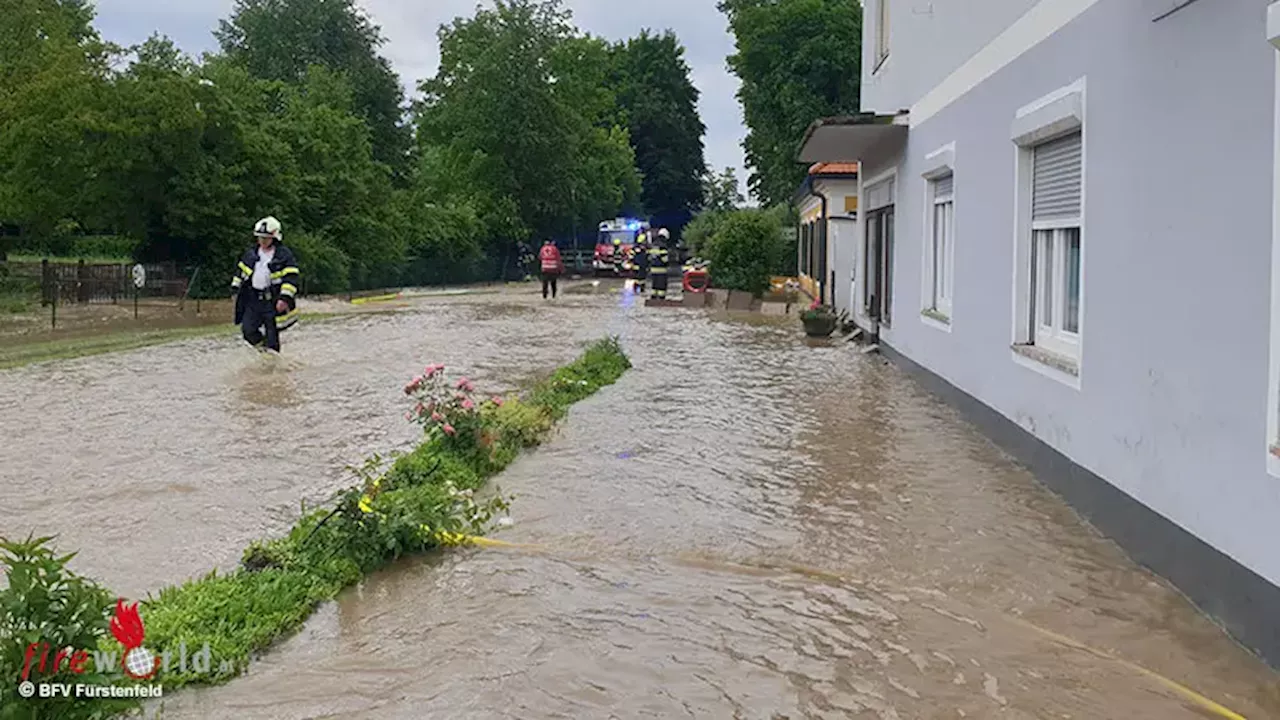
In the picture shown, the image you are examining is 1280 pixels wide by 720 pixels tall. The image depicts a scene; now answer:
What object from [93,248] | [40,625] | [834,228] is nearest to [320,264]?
[834,228]

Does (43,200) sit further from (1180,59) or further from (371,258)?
(1180,59)

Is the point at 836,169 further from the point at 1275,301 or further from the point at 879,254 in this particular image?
the point at 1275,301

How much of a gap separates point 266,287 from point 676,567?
31.8 feet

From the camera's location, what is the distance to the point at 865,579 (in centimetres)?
580

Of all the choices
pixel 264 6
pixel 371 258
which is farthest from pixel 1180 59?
pixel 264 6

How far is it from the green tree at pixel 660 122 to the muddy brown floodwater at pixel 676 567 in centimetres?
7001

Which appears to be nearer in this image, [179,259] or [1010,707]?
[1010,707]

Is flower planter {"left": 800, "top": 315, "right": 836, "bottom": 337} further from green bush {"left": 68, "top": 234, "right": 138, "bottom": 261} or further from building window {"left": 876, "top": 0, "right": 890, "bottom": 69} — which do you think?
green bush {"left": 68, "top": 234, "right": 138, "bottom": 261}

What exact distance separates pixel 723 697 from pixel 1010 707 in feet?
3.37

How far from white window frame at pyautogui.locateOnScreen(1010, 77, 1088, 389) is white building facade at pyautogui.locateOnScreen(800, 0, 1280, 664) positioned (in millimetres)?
17

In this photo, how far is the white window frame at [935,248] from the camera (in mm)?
11734

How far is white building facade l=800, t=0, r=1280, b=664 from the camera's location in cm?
470

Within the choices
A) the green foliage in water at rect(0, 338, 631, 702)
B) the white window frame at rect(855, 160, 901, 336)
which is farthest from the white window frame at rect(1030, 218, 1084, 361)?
the white window frame at rect(855, 160, 901, 336)

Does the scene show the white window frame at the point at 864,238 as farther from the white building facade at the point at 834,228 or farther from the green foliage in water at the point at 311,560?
the green foliage in water at the point at 311,560
